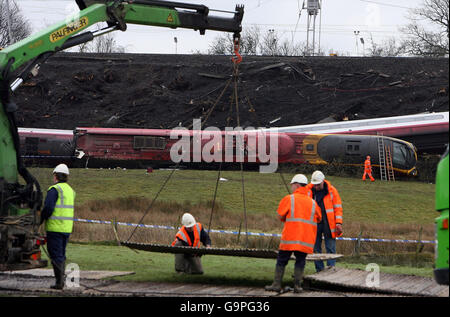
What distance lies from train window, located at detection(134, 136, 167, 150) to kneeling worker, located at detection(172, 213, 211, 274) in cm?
2730

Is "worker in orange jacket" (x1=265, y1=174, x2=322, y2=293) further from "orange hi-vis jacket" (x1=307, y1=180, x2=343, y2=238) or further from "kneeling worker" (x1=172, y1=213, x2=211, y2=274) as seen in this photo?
"kneeling worker" (x1=172, y1=213, x2=211, y2=274)

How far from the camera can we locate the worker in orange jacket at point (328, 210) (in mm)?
12766

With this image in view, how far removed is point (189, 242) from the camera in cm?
1331

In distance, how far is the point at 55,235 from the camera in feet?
36.4

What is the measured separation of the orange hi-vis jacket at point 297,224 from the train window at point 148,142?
1184 inches

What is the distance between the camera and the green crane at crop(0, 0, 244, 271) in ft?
36.5

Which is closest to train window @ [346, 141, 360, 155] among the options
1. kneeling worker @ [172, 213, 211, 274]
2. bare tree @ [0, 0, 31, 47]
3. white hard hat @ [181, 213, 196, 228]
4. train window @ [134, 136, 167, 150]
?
train window @ [134, 136, 167, 150]

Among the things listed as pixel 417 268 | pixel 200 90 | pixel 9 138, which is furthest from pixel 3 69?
pixel 200 90
